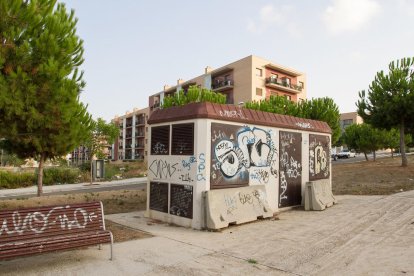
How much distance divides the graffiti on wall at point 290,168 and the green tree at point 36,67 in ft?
22.0

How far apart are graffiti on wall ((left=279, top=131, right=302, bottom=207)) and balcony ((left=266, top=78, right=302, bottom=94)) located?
37.1 metres

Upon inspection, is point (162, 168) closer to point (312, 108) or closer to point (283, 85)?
point (312, 108)

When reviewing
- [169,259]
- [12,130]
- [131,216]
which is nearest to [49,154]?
[12,130]

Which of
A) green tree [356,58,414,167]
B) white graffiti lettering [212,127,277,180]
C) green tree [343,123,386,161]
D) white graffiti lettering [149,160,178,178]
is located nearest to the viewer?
white graffiti lettering [212,127,277,180]

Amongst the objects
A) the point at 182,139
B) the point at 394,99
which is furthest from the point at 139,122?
the point at 182,139

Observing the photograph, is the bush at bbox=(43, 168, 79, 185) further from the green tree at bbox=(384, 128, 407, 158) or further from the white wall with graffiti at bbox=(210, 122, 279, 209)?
the green tree at bbox=(384, 128, 407, 158)

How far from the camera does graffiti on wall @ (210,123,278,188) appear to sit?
830cm

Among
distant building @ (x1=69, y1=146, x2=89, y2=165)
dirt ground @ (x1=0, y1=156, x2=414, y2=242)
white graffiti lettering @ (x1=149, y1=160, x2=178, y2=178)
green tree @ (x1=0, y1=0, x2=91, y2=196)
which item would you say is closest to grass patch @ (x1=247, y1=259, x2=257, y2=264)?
dirt ground @ (x1=0, y1=156, x2=414, y2=242)

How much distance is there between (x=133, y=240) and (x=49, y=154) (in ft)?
22.6

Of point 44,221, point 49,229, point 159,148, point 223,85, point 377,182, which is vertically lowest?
point 377,182

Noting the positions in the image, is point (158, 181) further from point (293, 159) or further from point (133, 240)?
point (293, 159)

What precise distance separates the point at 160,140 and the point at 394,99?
19.3 meters

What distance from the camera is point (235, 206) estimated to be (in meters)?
8.27

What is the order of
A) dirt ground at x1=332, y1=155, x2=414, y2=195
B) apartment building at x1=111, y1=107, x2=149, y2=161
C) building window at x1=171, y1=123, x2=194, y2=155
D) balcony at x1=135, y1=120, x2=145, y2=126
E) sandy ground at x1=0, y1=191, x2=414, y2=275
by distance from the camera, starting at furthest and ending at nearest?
balcony at x1=135, y1=120, x2=145, y2=126
apartment building at x1=111, y1=107, x2=149, y2=161
dirt ground at x1=332, y1=155, x2=414, y2=195
building window at x1=171, y1=123, x2=194, y2=155
sandy ground at x1=0, y1=191, x2=414, y2=275
